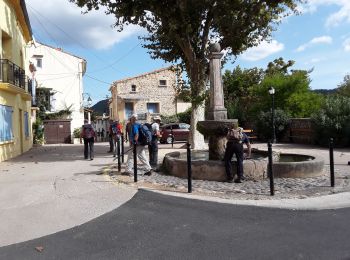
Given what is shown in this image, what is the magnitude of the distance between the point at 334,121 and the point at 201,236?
17066 mm

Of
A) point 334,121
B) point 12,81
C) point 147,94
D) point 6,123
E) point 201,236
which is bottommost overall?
point 201,236

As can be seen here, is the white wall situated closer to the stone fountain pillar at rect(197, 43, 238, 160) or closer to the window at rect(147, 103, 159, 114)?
the window at rect(147, 103, 159, 114)

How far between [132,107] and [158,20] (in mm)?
26019

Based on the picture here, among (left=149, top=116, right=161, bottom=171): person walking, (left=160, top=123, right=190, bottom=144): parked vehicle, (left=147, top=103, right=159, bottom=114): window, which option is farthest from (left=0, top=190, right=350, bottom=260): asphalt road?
(left=147, top=103, right=159, bottom=114): window

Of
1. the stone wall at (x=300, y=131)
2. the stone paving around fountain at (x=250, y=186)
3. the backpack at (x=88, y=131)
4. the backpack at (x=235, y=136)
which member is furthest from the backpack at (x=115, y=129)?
the stone wall at (x=300, y=131)

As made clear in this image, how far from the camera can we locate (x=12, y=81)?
18047 mm

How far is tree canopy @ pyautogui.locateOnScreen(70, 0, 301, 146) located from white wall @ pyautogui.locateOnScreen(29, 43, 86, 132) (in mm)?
19045

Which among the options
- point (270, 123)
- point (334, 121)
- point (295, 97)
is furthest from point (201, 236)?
point (295, 97)

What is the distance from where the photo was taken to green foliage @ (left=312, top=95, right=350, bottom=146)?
67.1ft

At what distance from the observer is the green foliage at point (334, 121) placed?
20.5 m

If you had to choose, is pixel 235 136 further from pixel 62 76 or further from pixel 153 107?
pixel 153 107

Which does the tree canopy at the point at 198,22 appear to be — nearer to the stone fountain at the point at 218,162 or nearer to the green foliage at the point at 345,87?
the stone fountain at the point at 218,162

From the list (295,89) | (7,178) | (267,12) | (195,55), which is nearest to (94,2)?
(195,55)

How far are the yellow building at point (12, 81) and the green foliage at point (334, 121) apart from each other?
49.0 feet
